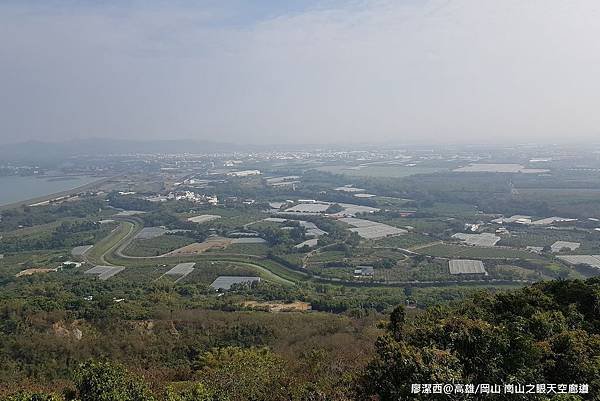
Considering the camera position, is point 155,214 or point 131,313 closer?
point 131,313

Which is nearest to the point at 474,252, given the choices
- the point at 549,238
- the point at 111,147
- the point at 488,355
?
the point at 549,238

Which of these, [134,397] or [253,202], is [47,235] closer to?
[253,202]

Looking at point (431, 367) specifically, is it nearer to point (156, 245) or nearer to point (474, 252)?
point (474, 252)

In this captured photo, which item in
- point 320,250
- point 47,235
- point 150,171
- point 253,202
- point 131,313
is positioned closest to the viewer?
point 131,313

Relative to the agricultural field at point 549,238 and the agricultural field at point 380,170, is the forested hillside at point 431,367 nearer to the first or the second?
the agricultural field at point 549,238

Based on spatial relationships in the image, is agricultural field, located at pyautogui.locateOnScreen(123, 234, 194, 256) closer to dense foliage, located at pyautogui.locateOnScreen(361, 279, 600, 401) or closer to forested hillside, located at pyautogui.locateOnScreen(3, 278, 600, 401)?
forested hillside, located at pyautogui.locateOnScreen(3, 278, 600, 401)

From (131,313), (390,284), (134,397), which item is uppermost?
(134,397)

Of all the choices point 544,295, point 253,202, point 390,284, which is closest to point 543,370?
point 544,295

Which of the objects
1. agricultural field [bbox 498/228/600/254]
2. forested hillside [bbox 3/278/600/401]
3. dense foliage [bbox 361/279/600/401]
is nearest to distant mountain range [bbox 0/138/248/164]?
agricultural field [bbox 498/228/600/254]

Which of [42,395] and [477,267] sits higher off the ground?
[42,395]

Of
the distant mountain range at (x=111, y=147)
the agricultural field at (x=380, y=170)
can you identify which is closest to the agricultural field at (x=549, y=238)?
the agricultural field at (x=380, y=170)

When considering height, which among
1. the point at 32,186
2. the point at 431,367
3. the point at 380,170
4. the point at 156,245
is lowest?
the point at 156,245
